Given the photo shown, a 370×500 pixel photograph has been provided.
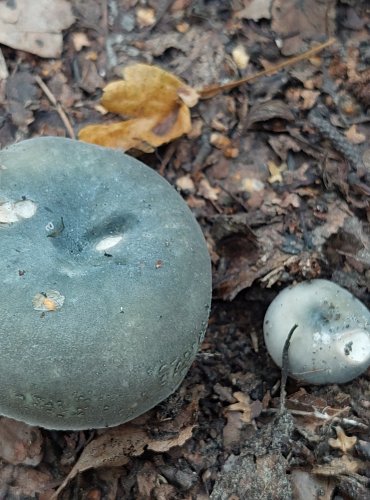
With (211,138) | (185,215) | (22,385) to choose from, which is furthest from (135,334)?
(211,138)

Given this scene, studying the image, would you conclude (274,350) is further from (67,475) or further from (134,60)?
(134,60)

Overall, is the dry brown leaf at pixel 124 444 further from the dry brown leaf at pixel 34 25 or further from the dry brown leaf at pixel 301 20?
the dry brown leaf at pixel 301 20

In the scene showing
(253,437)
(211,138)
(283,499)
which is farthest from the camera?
(211,138)

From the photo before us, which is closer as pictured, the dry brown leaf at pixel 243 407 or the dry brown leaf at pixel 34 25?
the dry brown leaf at pixel 243 407

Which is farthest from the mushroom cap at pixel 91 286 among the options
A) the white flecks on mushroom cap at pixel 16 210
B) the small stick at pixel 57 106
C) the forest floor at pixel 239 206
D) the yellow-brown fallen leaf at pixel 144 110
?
the small stick at pixel 57 106

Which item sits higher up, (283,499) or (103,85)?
(103,85)

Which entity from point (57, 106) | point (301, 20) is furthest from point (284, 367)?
point (301, 20)

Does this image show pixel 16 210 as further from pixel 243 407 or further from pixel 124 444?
pixel 243 407
